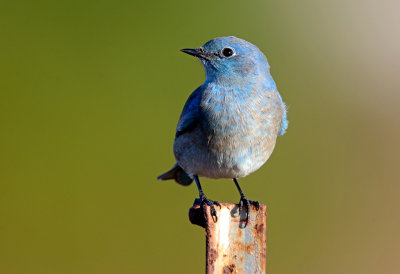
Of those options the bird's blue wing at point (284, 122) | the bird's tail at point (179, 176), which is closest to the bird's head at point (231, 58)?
the bird's blue wing at point (284, 122)

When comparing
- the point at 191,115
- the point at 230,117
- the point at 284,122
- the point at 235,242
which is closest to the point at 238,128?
the point at 230,117

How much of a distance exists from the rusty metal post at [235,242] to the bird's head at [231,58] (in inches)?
71.6

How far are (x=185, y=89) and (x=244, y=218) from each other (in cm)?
488

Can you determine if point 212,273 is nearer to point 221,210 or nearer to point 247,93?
point 221,210

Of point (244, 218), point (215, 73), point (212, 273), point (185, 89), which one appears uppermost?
point (185, 89)

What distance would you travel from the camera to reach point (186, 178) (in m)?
5.41

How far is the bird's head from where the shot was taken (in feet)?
14.5

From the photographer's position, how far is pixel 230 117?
13.4ft

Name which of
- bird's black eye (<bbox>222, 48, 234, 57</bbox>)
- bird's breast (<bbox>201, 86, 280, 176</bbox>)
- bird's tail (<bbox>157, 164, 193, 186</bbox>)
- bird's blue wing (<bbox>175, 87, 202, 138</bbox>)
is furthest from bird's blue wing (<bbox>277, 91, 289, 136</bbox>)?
bird's tail (<bbox>157, 164, 193, 186</bbox>)

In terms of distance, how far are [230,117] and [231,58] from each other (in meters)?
0.63

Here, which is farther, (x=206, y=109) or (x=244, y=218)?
(x=206, y=109)

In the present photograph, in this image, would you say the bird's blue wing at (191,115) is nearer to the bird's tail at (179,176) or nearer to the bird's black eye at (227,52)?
the bird's black eye at (227,52)

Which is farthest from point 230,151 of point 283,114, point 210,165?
point 283,114

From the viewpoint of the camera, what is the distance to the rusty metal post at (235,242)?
2.59 metres
